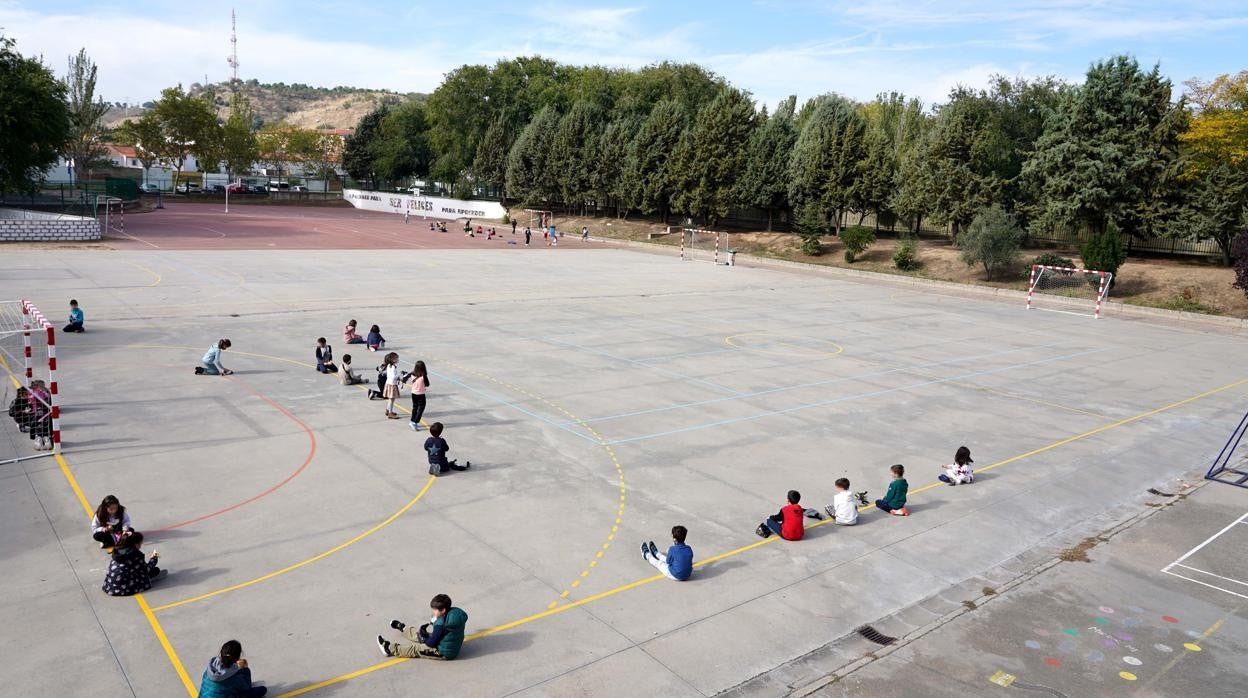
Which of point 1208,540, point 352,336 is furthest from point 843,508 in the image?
point 352,336

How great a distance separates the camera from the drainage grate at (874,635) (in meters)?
10.6

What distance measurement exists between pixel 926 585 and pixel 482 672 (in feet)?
22.2

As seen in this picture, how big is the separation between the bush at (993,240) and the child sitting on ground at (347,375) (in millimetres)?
43380

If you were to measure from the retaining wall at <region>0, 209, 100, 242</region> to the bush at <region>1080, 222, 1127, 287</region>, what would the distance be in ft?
194

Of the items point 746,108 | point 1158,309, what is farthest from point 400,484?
point 746,108

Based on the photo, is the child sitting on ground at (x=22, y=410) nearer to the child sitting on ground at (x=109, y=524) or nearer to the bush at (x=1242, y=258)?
the child sitting on ground at (x=109, y=524)

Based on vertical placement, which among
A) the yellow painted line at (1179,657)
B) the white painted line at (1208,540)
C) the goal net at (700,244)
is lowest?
the yellow painted line at (1179,657)

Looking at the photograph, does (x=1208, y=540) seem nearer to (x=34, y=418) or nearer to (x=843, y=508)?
(x=843, y=508)

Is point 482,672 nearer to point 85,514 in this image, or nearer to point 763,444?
point 85,514

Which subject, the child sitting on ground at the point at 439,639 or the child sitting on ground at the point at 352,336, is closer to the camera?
the child sitting on ground at the point at 439,639

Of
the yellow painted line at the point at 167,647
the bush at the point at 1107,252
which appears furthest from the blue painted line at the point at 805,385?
the bush at the point at 1107,252

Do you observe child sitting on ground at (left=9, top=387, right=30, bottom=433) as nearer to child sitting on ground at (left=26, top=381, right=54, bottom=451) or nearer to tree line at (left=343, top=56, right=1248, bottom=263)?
child sitting on ground at (left=26, top=381, right=54, bottom=451)

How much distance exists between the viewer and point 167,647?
9.46m

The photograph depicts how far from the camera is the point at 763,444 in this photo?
18.2 m
